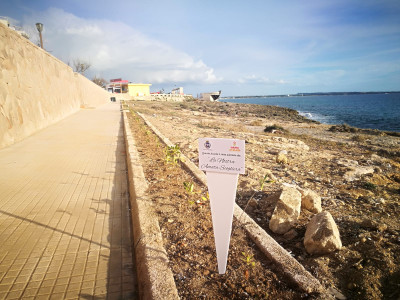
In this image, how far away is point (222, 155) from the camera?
1.83 m

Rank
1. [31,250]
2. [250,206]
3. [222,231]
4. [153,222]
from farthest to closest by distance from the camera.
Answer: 1. [250,206]
2. [153,222]
3. [31,250]
4. [222,231]

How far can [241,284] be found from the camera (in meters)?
1.78

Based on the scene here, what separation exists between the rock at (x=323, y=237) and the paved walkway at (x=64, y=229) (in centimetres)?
182

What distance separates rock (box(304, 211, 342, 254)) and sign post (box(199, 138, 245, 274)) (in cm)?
103

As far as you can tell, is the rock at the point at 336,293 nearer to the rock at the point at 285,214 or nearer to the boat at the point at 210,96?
the rock at the point at 285,214

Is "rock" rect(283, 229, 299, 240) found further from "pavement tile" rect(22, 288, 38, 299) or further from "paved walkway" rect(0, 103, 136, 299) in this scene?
"pavement tile" rect(22, 288, 38, 299)

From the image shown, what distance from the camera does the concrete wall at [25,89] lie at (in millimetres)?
6020

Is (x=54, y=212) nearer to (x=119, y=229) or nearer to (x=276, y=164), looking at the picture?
(x=119, y=229)

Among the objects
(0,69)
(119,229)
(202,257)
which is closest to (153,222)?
(119,229)

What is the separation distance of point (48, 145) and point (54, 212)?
414 centimetres

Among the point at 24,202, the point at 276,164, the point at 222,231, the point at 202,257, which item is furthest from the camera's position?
the point at 276,164

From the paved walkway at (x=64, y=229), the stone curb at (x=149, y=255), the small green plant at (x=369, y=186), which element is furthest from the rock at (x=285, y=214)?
the small green plant at (x=369, y=186)

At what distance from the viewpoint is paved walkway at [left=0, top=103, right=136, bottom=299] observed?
1.93m

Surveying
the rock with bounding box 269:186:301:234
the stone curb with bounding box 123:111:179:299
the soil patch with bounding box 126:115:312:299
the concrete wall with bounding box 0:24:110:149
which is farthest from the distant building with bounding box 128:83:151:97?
the rock with bounding box 269:186:301:234
